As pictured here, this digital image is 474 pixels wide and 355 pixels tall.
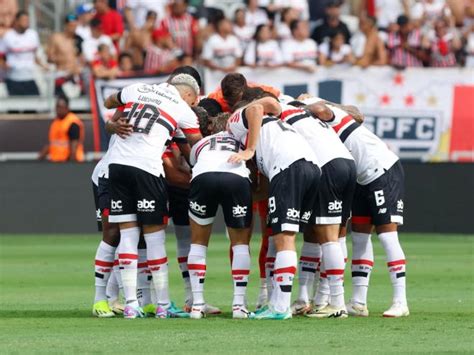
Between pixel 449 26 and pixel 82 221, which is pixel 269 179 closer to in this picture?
pixel 82 221

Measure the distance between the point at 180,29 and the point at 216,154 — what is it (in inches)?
572

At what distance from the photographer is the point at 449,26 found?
26172 mm

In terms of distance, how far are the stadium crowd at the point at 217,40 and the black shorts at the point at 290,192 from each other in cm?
1354

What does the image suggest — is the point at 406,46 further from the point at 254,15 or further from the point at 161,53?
the point at 161,53

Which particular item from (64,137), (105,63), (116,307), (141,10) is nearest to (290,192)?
(116,307)

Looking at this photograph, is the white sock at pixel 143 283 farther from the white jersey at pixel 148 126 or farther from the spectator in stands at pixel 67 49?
the spectator in stands at pixel 67 49

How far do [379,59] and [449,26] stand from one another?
5.92ft

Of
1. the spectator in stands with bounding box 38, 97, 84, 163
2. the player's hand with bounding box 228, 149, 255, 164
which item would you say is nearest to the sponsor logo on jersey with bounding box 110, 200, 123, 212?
the player's hand with bounding box 228, 149, 255, 164

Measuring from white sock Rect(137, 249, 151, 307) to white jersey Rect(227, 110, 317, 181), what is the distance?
1619mm

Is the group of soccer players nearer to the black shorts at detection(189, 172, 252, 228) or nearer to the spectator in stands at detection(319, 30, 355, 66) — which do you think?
the black shorts at detection(189, 172, 252, 228)

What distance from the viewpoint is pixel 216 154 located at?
38.2 feet

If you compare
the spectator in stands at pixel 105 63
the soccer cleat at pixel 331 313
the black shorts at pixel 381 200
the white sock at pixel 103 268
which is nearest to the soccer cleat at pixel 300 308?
the soccer cleat at pixel 331 313

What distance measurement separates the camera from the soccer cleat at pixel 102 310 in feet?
38.8

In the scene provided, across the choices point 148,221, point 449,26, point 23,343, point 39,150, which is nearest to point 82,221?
point 39,150
